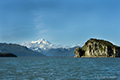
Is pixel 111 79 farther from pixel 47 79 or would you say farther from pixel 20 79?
pixel 20 79

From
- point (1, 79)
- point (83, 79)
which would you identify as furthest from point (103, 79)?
point (1, 79)

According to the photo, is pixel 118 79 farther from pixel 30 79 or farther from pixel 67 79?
pixel 30 79

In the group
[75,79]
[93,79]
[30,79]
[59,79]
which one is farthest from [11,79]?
[93,79]

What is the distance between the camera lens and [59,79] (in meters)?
45.3

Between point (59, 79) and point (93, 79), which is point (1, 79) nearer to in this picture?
point (59, 79)

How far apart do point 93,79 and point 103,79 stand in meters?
2.77

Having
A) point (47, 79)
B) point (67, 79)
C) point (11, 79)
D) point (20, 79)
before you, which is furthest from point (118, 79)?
point (11, 79)

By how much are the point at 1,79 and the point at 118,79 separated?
33.3 m

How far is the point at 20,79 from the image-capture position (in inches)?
1795

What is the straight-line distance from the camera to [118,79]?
44.4 metres

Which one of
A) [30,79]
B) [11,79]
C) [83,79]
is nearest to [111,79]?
[83,79]

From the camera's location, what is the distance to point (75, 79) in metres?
45.2

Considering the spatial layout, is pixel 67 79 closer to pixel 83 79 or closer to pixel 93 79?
pixel 83 79

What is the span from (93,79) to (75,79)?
5.21 metres
